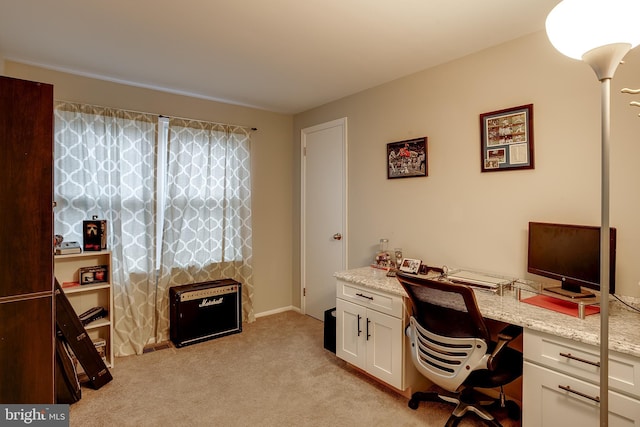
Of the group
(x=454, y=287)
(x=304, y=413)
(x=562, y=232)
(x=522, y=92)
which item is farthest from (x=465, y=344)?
(x=522, y=92)

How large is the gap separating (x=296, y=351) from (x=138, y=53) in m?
2.75

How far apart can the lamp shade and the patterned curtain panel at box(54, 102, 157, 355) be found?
3.12 meters

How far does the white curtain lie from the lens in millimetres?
2773

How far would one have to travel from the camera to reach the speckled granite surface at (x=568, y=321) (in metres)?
1.37

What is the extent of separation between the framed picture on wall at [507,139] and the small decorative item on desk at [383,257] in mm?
1037

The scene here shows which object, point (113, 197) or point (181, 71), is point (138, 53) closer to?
point (181, 71)

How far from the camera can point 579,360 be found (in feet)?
4.72

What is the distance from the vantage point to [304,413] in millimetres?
2117

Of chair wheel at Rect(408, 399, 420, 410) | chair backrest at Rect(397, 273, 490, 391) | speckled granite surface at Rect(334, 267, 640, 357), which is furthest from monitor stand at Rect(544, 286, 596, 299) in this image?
chair wheel at Rect(408, 399, 420, 410)

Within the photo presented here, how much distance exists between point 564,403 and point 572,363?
20 cm

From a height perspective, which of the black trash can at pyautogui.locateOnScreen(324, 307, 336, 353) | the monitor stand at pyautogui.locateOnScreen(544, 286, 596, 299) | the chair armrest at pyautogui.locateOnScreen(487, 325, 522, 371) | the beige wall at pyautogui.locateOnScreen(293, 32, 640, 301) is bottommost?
the black trash can at pyautogui.locateOnScreen(324, 307, 336, 353)

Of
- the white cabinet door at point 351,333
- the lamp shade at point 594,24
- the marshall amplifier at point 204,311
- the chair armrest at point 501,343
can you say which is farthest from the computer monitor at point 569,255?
the marshall amplifier at point 204,311

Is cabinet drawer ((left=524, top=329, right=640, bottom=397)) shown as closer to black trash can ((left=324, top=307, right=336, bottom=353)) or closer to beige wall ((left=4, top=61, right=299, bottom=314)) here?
black trash can ((left=324, top=307, right=336, bottom=353))

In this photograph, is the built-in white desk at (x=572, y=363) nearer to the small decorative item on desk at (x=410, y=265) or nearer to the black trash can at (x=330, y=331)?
the small decorative item on desk at (x=410, y=265)
